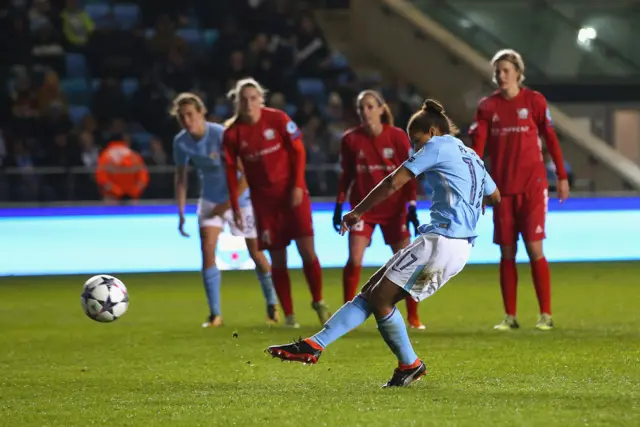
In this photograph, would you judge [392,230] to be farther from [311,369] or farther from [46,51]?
[46,51]

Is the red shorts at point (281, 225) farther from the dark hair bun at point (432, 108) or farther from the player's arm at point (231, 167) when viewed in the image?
the dark hair bun at point (432, 108)

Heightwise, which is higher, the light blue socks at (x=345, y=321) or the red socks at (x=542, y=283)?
the light blue socks at (x=345, y=321)

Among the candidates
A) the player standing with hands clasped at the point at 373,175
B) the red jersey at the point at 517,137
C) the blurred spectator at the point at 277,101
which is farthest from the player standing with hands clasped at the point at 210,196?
the blurred spectator at the point at 277,101

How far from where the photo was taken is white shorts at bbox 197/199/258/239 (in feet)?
37.1

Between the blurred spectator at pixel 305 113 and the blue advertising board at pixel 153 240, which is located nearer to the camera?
the blue advertising board at pixel 153 240

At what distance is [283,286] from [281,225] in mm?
490

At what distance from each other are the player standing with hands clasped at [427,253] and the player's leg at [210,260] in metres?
4.02

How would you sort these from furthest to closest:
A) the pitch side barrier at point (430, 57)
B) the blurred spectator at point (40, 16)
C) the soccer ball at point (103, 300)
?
the pitch side barrier at point (430, 57)
the blurred spectator at point (40, 16)
the soccer ball at point (103, 300)

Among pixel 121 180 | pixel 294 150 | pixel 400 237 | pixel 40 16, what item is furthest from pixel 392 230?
pixel 40 16

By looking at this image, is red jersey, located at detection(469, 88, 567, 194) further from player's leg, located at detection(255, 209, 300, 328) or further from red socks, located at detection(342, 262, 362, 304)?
player's leg, located at detection(255, 209, 300, 328)

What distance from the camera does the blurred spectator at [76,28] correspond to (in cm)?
2255

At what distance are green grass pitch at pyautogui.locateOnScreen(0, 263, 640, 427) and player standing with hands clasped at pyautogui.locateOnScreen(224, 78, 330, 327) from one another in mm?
675

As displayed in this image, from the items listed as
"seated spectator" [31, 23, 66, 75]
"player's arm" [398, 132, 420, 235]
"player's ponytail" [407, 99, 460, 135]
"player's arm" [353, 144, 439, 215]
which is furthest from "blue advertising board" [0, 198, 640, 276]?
"player's arm" [353, 144, 439, 215]

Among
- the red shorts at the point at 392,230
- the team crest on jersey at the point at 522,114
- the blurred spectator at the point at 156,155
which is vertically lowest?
the blurred spectator at the point at 156,155
